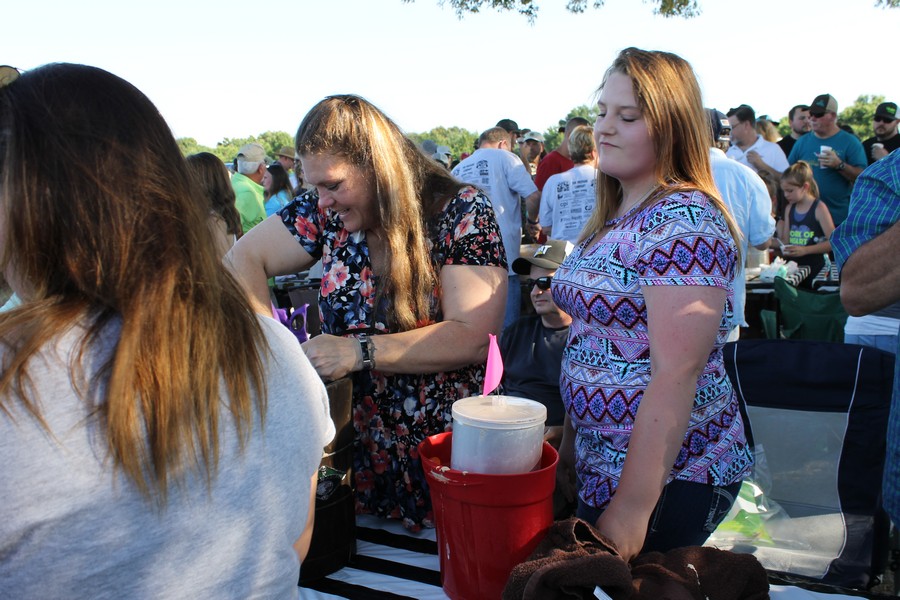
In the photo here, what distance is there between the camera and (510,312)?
5.22 metres

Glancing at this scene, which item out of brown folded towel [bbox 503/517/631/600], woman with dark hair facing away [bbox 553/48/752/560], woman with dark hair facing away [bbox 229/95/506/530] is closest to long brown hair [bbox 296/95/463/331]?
woman with dark hair facing away [bbox 229/95/506/530]

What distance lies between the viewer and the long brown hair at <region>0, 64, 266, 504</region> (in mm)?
801

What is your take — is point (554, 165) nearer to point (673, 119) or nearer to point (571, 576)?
point (673, 119)

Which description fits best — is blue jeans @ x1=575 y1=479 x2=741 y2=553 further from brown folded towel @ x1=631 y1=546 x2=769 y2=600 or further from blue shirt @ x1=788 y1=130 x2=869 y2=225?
blue shirt @ x1=788 y1=130 x2=869 y2=225

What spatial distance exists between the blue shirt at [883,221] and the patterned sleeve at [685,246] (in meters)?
0.44

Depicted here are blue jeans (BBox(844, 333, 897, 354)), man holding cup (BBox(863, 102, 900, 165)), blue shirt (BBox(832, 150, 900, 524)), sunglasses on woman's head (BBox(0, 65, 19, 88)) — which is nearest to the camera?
sunglasses on woman's head (BBox(0, 65, 19, 88))

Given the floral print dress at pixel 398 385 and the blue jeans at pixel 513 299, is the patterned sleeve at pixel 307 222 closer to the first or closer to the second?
the floral print dress at pixel 398 385

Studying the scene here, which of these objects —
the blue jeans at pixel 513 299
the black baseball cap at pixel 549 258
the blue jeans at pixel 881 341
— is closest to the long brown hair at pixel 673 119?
the black baseball cap at pixel 549 258

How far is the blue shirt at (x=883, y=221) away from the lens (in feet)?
4.98

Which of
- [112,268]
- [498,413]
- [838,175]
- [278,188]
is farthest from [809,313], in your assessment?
[278,188]

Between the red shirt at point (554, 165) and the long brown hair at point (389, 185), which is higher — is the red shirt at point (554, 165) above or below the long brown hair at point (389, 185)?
above

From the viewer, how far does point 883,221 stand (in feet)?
5.01

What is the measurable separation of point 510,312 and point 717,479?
3828 millimetres

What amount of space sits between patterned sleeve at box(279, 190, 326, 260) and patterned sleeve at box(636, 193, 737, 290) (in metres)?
0.95
